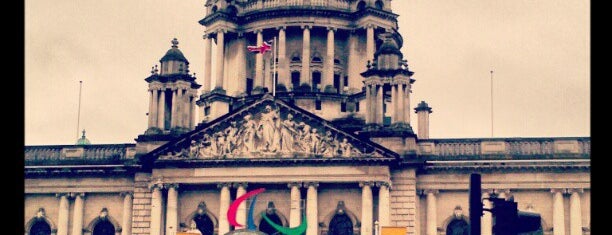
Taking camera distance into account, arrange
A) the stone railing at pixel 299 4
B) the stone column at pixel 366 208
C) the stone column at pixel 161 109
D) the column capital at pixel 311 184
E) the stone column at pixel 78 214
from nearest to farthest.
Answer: the stone column at pixel 366 208, the column capital at pixel 311 184, the stone column at pixel 78 214, the stone column at pixel 161 109, the stone railing at pixel 299 4

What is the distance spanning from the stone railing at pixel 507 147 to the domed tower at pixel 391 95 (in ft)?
6.60

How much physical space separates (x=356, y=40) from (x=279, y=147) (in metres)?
20.4

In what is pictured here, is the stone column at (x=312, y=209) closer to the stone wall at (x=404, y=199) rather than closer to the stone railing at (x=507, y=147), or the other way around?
the stone wall at (x=404, y=199)

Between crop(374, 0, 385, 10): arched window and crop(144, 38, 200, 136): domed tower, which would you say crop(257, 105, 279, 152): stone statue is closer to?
crop(144, 38, 200, 136): domed tower

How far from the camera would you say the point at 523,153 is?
6159cm

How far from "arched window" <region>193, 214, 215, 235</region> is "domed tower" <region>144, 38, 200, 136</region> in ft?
21.9

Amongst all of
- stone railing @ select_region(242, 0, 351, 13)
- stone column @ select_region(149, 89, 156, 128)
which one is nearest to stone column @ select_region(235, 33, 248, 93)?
stone railing @ select_region(242, 0, 351, 13)

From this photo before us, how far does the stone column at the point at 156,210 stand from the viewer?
60750 millimetres

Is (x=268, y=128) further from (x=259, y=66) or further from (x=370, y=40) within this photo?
(x=370, y=40)

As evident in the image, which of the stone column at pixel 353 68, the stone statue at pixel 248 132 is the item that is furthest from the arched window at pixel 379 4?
the stone statue at pixel 248 132

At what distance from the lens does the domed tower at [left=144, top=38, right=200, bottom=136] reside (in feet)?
210

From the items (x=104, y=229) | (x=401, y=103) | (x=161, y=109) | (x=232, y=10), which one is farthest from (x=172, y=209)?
(x=232, y=10)
